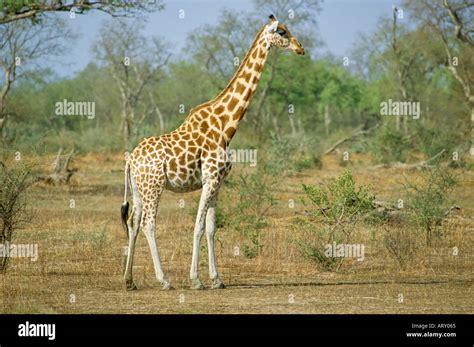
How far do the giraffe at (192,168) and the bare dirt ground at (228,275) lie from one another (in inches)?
22.0

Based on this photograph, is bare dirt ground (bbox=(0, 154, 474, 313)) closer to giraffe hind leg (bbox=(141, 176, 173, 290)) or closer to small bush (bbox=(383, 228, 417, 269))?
small bush (bbox=(383, 228, 417, 269))

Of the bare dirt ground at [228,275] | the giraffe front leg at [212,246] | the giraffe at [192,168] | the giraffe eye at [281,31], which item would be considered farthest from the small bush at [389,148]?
the giraffe front leg at [212,246]

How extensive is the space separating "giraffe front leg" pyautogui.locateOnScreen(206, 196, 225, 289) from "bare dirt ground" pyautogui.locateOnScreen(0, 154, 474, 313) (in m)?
0.19

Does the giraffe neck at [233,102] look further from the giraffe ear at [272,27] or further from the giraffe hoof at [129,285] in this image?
the giraffe hoof at [129,285]

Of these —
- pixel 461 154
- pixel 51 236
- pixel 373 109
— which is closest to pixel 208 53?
pixel 373 109

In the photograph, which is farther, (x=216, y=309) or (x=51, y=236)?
(x=51, y=236)

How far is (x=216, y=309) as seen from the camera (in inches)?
347

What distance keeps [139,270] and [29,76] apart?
1124 inches

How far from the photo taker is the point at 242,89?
10.5m

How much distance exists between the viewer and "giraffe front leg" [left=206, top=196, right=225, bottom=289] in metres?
9.95

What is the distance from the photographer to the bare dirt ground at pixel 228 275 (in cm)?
904
